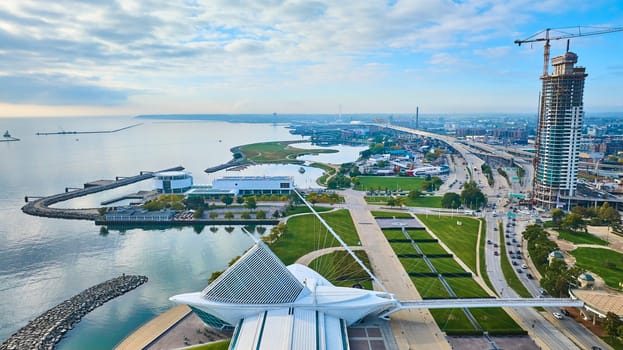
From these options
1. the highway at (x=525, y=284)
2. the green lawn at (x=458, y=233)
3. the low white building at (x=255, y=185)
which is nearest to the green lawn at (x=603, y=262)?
the highway at (x=525, y=284)

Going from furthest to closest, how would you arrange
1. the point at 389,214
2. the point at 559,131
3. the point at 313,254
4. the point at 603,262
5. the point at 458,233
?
the point at 559,131 → the point at 389,214 → the point at 458,233 → the point at 313,254 → the point at 603,262

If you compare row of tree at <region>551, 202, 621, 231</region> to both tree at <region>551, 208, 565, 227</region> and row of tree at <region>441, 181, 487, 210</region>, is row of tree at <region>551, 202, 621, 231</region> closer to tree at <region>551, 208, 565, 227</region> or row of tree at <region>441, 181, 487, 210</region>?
tree at <region>551, 208, 565, 227</region>

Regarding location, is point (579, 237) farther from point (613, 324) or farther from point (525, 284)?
point (613, 324)

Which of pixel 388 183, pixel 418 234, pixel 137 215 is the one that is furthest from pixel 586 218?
pixel 137 215

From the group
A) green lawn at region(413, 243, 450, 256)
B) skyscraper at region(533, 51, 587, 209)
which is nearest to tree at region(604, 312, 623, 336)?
green lawn at region(413, 243, 450, 256)

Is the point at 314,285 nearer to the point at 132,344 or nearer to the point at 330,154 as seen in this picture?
the point at 132,344
